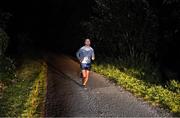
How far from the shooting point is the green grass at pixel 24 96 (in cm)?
1142

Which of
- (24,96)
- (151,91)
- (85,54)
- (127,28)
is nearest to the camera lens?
(24,96)

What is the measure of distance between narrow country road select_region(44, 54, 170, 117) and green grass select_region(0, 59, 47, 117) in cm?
33

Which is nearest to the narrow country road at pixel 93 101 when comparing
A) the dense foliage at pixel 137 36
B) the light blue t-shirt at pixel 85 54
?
the light blue t-shirt at pixel 85 54

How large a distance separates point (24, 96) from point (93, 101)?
2.63 metres

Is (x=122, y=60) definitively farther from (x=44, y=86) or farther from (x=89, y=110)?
(x=89, y=110)

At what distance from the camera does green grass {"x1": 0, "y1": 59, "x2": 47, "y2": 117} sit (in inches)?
450

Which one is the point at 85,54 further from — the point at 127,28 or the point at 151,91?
the point at 127,28

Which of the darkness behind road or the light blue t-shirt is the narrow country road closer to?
the light blue t-shirt

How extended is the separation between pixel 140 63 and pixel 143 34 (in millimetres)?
2081

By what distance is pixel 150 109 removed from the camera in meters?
11.7

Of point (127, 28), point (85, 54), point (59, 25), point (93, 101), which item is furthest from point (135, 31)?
point (59, 25)

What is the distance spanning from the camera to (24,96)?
13.8 m

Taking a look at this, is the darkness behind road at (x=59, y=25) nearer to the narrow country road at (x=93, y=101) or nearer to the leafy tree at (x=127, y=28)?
the leafy tree at (x=127, y=28)

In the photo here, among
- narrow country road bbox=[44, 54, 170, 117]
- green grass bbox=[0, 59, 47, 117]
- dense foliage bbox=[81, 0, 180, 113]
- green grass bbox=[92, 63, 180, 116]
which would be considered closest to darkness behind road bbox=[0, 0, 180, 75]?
dense foliage bbox=[81, 0, 180, 113]
